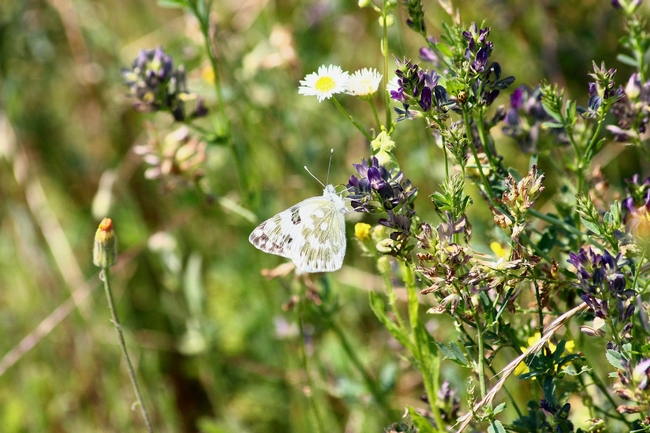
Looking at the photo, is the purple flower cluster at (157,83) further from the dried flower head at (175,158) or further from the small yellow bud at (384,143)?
the small yellow bud at (384,143)

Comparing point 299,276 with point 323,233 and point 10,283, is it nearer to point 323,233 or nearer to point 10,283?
point 323,233

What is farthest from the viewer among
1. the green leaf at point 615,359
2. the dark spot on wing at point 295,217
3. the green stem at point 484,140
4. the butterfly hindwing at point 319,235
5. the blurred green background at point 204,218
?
the blurred green background at point 204,218

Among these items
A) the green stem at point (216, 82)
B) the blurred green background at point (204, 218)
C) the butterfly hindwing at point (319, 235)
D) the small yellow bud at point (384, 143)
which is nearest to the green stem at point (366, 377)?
the blurred green background at point (204, 218)

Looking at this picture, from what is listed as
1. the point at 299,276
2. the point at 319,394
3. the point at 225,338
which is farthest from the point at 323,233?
the point at 225,338

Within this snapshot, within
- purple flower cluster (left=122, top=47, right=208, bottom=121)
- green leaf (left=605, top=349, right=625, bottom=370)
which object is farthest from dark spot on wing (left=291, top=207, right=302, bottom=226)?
green leaf (left=605, top=349, right=625, bottom=370)

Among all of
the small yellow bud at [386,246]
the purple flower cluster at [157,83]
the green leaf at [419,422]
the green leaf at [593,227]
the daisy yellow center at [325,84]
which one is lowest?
the green leaf at [419,422]

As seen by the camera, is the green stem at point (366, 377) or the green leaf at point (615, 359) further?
the green stem at point (366, 377)
